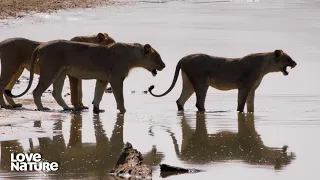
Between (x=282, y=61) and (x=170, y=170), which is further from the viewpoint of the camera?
(x=282, y=61)

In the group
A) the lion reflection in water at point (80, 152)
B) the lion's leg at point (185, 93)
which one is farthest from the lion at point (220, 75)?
the lion reflection in water at point (80, 152)

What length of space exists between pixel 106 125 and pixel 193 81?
3066mm

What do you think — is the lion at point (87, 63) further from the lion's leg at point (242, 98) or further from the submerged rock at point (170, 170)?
the submerged rock at point (170, 170)

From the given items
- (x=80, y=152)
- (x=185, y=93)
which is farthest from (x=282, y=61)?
(x=80, y=152)

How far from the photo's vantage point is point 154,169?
13273mm

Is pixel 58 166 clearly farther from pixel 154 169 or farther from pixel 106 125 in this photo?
pixel 106 125

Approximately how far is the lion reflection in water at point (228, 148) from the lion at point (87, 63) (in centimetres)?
243

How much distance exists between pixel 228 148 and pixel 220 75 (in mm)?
5107

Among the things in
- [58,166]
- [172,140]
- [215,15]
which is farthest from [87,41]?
[215,15]

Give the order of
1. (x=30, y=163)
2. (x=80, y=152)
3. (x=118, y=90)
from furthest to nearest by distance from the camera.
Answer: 1. (x=118, y=90)
2. (x=80, y=152)
3. (x=30, y=163)

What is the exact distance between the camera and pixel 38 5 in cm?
4156

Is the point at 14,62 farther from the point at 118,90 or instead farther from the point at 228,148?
the point at 228,148

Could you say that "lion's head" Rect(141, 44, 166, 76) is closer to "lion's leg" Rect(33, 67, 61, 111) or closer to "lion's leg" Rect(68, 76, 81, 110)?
"lion's leg" Rect(68, 76, 81, 110)

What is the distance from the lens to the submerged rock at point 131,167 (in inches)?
497
